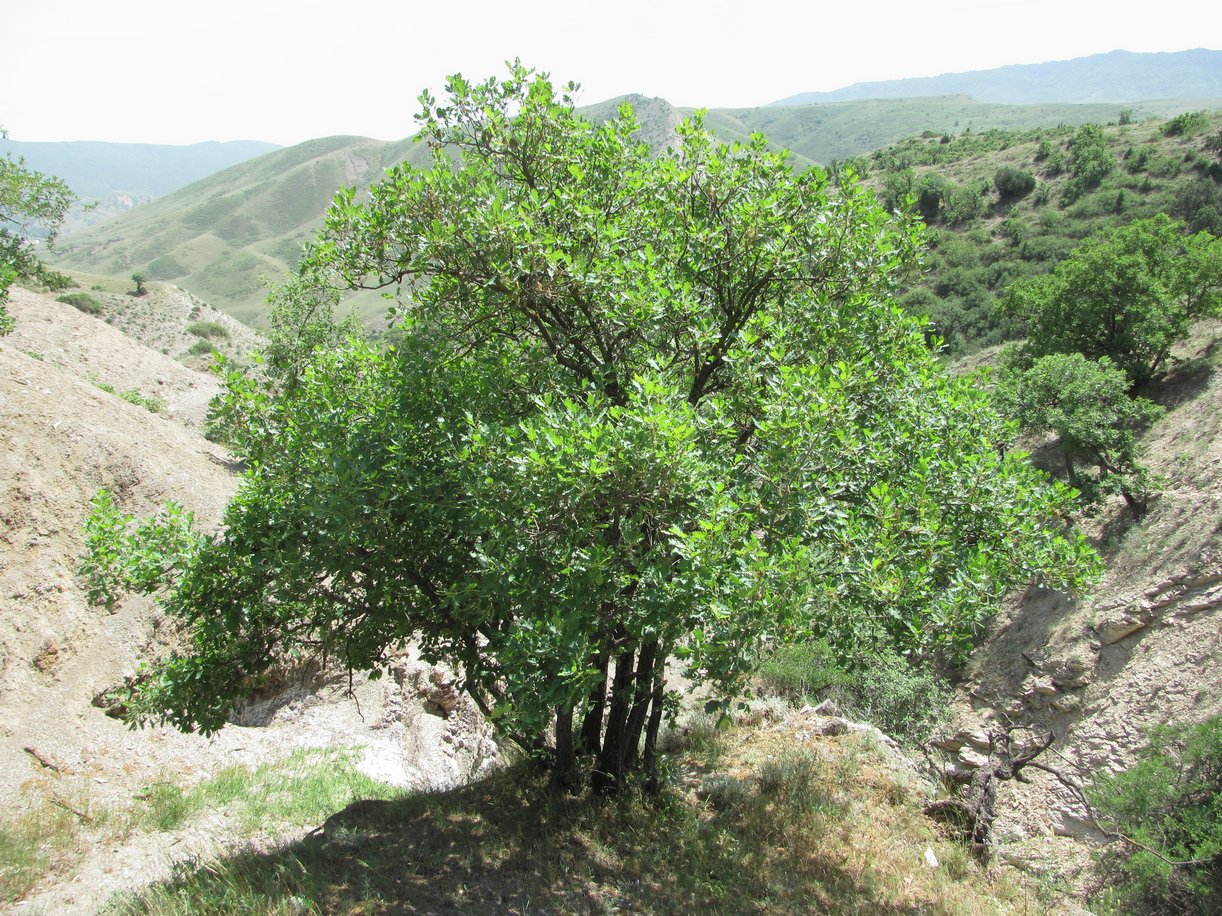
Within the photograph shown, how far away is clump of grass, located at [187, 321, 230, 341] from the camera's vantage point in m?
57.4

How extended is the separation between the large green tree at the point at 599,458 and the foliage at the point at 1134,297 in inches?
784

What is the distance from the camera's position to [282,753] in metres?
11.4

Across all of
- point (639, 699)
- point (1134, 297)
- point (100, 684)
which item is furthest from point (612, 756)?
point (1134, 297)

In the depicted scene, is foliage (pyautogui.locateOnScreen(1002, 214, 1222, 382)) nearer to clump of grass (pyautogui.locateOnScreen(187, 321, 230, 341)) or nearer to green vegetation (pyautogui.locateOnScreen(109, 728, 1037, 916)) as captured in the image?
green vegetation (pyautogui.locateOnScreen(109, 728, 1037, 916))

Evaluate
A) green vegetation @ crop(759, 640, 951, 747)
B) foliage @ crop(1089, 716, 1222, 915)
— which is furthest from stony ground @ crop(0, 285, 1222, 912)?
foliage @ crop(1089, 716, 1222, 915)

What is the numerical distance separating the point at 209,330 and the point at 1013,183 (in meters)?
63.2

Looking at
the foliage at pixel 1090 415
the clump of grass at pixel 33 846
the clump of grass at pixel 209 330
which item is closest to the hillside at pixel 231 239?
the clump of grass at pixel 209 330

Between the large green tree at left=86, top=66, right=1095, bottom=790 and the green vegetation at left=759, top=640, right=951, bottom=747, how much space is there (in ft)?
24.8

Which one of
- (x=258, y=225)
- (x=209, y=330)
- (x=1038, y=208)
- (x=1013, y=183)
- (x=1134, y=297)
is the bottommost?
(x=209, y=330)

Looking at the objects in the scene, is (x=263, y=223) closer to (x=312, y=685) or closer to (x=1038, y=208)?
(x=1038, y=208)

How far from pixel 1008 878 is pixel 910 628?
5533 millimetres

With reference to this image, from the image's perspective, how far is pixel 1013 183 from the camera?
50312 mm

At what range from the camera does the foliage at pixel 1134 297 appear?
22.1m

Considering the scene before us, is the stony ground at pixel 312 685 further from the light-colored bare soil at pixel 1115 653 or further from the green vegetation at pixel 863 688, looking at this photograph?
the green vegetation at pixel 863 688
